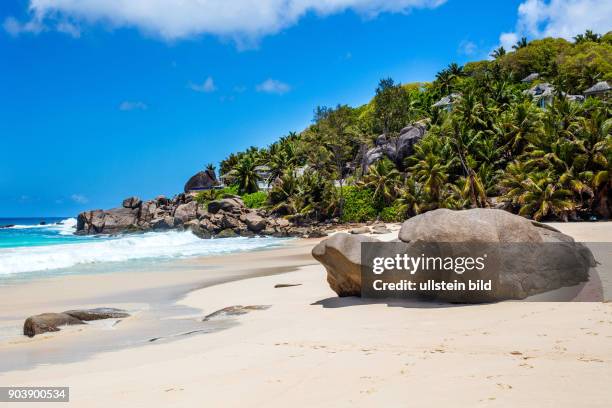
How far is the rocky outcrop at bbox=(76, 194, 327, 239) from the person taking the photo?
2089 inches

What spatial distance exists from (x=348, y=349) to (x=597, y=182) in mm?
31275

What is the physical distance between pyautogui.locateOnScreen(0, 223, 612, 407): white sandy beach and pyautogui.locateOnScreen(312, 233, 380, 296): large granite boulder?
1.26ft

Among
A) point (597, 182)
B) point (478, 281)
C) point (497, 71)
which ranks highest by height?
point (497, 71)

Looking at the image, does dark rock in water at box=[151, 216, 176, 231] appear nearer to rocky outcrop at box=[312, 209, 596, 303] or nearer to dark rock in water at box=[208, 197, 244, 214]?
dark rock in water at box=[208, 197, 244, 214]

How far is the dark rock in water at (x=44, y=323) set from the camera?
10.8 meters

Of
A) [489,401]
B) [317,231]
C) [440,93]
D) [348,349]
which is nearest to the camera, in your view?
[489,401]

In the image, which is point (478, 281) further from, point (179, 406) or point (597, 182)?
point (597, 182)

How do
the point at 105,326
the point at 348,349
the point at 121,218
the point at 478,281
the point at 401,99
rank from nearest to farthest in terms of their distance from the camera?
the point at 348,349 < the point at 478,281 < the point at 105,326 < the point at 401,99 < the point at 121,218

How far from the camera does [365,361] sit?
21.2 feet

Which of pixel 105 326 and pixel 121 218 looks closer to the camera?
pixel 105 326

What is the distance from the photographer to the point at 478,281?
975 centimetres

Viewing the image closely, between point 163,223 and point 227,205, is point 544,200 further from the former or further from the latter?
point 163,223

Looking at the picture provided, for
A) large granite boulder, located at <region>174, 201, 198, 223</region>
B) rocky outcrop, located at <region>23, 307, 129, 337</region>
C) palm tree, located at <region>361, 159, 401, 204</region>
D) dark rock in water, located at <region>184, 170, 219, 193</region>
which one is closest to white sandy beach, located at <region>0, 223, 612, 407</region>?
rocky outcrop, located at <region>23, 307, 129, 337</region>

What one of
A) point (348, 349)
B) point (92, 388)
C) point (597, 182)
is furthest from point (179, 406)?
point (597, 182)
